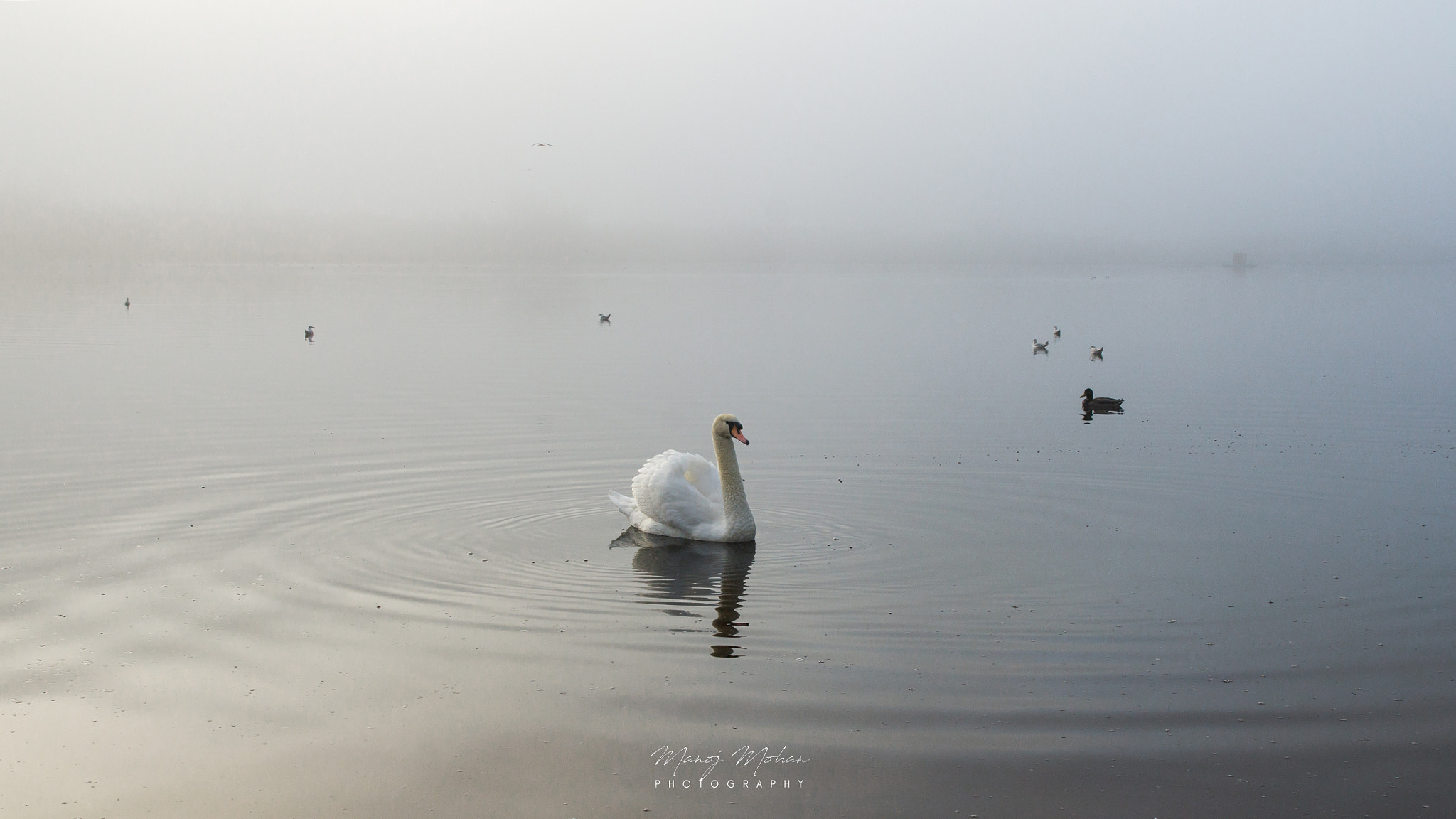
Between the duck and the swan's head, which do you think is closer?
the swan's head

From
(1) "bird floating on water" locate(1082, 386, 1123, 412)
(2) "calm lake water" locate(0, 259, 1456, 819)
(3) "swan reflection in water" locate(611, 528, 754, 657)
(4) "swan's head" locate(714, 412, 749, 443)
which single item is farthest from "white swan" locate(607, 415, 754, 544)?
(1) "bird floating on water" locate(1082, 386, 1123, 412)

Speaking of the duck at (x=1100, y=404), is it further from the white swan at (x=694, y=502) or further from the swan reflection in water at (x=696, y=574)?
the swan reflection in water at (x=696, y=574)

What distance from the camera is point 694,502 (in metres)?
16.4

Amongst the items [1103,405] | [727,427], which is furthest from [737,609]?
[1103,405]

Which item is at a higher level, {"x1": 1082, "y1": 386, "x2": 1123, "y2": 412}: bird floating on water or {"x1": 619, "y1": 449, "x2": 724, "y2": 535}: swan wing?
{"x1": 1082, "y1": 386, "x2": 1123, "y2": 412}: bird floating on water

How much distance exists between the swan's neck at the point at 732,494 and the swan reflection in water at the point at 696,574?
0.22m

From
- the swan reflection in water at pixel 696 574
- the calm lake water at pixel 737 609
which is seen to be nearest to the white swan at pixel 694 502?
the swan reflection in water at pixel 696 574

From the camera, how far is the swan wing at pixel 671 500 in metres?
16.2

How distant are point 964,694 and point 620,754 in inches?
118

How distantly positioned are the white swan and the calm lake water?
49 cm

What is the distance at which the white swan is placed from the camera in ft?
51.8

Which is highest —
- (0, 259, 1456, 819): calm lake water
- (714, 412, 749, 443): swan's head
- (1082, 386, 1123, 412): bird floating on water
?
(1082, 386, 1123, 412): bird floating on water

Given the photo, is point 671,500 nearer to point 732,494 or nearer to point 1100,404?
point 732,494

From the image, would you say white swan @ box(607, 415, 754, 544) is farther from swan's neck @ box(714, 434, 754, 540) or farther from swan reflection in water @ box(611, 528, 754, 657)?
swan reflection in water @ box(611, 528, 754, 657)
